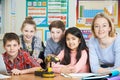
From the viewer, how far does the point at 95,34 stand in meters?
2.38

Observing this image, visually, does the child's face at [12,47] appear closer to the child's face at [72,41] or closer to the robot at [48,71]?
the robot at [48,71]

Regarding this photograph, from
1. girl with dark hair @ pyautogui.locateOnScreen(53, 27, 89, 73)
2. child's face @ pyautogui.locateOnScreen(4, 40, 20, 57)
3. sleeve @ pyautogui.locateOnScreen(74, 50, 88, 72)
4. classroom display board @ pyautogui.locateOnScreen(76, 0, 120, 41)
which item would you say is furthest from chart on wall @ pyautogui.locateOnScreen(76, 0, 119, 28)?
child's face @ pyautogui.locateOnScreen(4, 40, 20, 57)

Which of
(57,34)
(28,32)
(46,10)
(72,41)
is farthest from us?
(46,10)

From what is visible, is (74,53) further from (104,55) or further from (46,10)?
(46,10)

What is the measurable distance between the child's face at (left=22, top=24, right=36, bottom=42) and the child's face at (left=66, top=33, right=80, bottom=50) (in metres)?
0.52

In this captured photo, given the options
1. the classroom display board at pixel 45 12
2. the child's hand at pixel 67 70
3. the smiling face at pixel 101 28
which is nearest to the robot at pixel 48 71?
the child's hand at pixel 67 70

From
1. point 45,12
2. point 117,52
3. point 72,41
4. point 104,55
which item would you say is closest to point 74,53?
point 72,41

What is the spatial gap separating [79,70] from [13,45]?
0.62m

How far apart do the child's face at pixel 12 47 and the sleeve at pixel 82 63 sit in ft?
1.78

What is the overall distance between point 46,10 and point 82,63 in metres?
1.34

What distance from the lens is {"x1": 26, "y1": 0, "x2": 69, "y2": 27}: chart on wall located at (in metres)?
3.42

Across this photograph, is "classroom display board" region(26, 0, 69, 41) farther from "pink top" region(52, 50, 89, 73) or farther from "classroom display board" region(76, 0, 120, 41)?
"pink top" region(52, 50, 89, 73)

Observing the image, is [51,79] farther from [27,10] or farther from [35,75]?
[27,10]

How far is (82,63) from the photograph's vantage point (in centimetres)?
229
